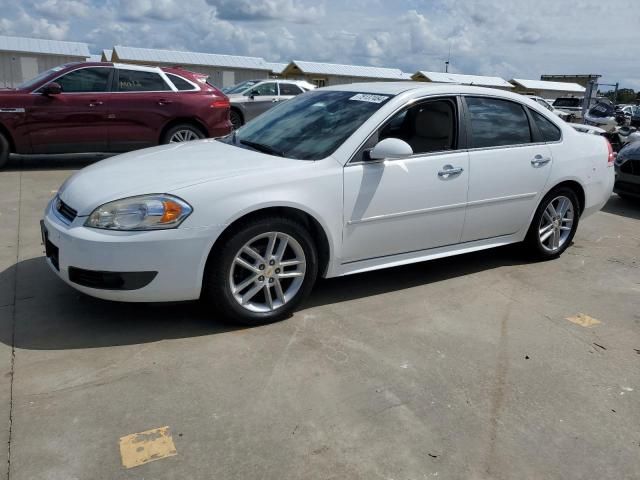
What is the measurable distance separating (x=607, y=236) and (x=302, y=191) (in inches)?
174

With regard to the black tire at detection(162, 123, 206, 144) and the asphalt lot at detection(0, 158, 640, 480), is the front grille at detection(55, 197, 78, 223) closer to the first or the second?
the asphalt lot at detection(0, 158, 640, 480)

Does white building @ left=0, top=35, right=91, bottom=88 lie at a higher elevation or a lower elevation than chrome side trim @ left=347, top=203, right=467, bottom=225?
higher

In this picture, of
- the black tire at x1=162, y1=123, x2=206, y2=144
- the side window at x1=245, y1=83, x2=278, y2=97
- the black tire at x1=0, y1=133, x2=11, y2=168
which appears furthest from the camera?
the side window at x1=245, y1=83, x2=278, y2=97

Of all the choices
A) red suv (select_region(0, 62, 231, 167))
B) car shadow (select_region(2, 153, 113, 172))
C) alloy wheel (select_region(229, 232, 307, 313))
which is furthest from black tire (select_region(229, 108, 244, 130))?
alloy wheel (select_region(229, 232, 307, 313))

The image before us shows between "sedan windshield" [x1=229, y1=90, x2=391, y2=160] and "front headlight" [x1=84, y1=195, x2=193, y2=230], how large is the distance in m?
0.94

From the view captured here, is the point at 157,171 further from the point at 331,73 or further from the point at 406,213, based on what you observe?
the point at 331,73

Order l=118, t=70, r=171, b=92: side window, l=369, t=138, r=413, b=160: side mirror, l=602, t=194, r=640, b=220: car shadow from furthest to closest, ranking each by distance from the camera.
A: l=118, t=70, r=171, b=92: side window, l=602, t=194, r=640, b=220: car shadow, l=369, t=138, r=413, b=160: side mirror

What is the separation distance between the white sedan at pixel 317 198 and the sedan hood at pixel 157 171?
0.6 inches

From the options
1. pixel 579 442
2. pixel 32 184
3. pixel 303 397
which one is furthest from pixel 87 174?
pixel 32 184

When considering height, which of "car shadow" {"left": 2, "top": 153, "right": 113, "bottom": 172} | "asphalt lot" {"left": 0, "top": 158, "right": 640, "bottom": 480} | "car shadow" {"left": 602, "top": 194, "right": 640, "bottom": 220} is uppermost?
"asphalt lot" {"left": 0, "top": 158, "right": 640, "bottom": 480}

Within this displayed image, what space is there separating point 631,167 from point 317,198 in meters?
6.46

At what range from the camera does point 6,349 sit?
3.14 m

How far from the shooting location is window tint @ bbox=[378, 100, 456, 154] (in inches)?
166

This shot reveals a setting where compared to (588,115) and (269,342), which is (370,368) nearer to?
(269,342)
